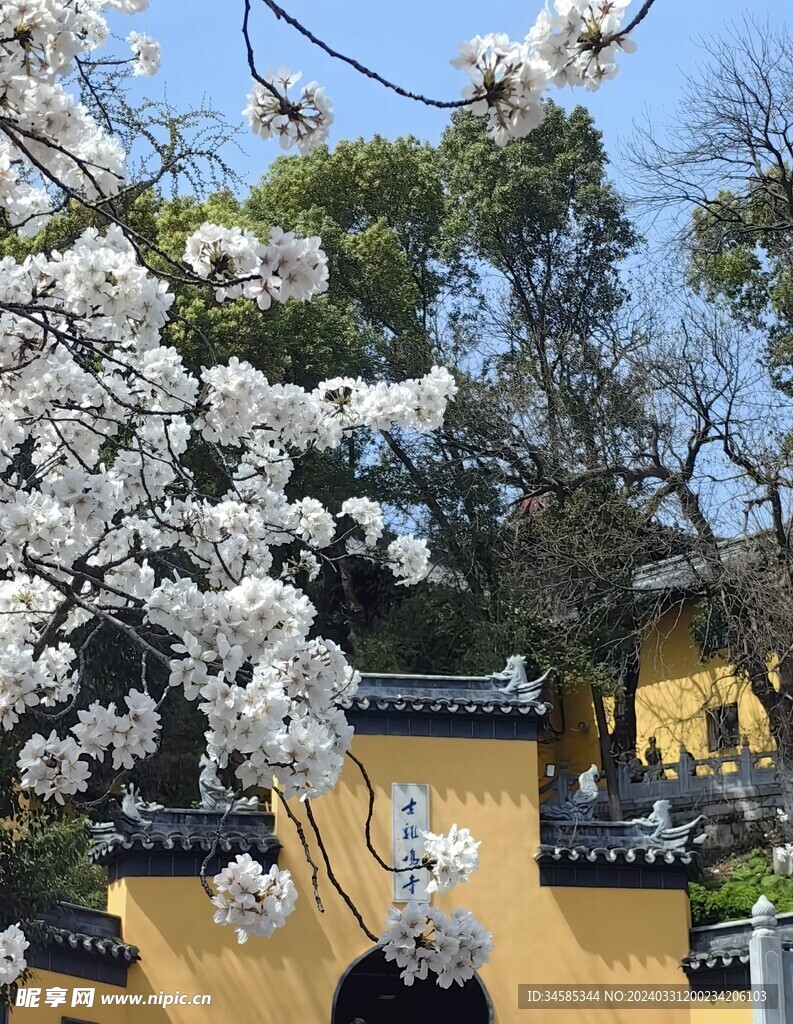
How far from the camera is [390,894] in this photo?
9.55 m

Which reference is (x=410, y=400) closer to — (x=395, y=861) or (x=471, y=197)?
(x=395, y=861)

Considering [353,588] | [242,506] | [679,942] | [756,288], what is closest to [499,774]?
[679,942]

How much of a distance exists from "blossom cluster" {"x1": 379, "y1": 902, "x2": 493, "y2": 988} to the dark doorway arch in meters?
7.48

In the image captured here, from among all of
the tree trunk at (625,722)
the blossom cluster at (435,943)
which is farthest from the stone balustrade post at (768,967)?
the tree trunk at (625,722)

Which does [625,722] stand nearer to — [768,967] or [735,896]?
[735,896]

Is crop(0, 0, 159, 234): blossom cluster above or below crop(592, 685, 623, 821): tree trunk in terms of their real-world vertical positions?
below

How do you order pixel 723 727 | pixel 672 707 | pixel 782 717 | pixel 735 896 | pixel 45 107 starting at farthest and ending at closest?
pixel 672 707 → pixel 723 727 → pixel 782 717 → pixel 735 896 → pixel 45 107

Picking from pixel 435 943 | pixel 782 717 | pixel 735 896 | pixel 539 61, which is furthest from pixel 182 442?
pixel 782 717

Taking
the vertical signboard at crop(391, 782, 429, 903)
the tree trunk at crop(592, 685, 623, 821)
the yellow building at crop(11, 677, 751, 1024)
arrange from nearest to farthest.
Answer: the yellow building at crop(11, 677, 751, 1024) < the vertical signboard at crop(391, 782, 429, 903) < the tree trunk at crop(592, 685, 623, 821)

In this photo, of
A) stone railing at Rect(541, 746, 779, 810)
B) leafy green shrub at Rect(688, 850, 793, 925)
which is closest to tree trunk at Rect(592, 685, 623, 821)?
stone railing at Rect(541, 746, 779, 810)

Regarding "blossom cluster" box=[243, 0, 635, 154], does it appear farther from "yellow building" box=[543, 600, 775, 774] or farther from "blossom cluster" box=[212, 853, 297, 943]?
"yellow building" box=[543, 600, 775, 774]

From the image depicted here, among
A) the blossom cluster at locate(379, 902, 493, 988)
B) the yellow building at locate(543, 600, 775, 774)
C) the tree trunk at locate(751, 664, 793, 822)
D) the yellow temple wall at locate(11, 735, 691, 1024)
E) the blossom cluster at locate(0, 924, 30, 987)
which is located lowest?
the blossom cluster at locate(379, 902, 493, 988)

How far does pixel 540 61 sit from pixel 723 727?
495 inches

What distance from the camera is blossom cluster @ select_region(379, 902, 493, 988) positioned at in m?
3.65
